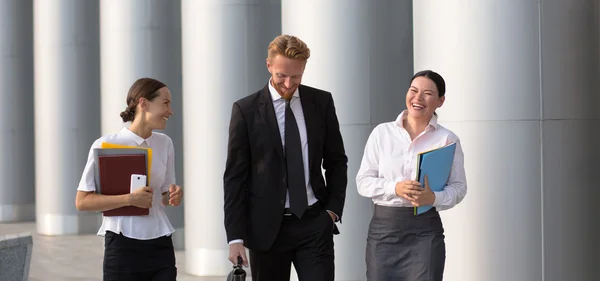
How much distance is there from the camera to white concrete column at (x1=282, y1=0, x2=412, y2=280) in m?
9.76

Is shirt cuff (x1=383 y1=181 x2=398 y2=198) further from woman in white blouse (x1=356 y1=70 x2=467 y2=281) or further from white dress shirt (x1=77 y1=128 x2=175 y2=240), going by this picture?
white dress shirt (x1=77 y1=128 x2=175 y2=240)

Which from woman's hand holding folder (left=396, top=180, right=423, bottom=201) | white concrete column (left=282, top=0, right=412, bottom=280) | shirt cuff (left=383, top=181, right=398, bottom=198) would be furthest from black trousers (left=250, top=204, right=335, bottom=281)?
white concrete column (left=282, top=0, right=412, bottom=280)

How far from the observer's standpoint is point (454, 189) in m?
5.30

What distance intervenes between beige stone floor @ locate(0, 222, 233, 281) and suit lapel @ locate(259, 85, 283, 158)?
6730 millimetres

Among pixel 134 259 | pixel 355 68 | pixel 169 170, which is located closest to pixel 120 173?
pixel 169 170

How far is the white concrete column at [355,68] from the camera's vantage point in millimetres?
9758

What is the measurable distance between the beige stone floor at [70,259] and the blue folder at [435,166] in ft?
22.7

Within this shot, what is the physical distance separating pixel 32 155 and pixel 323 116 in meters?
16.9

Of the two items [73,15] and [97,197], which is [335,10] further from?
[73,15]

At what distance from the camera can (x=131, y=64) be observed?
1492 cm

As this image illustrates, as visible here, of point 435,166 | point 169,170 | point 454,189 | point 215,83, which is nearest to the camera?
point 435,166

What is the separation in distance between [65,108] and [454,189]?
1329cm

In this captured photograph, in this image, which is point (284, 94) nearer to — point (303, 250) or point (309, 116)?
point (309, 116)

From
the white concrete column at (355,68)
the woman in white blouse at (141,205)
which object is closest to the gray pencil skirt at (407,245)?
the woman in white blouse at (141,205)
